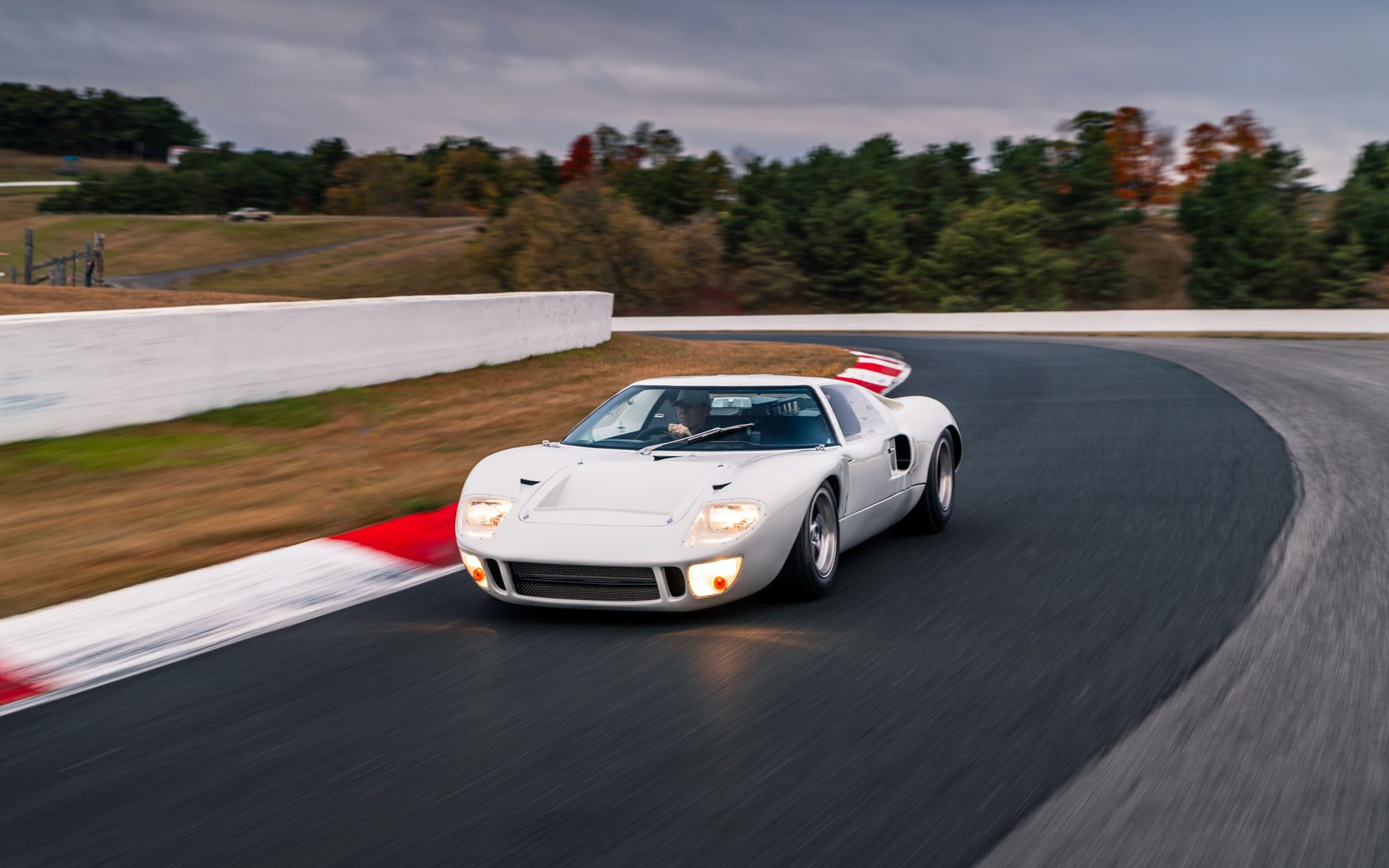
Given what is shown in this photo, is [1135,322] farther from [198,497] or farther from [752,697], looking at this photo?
[752,697]

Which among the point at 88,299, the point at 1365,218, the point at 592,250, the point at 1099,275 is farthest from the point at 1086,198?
the point at 88,299

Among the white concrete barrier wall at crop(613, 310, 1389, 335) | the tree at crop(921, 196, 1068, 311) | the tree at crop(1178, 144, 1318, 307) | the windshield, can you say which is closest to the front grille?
the windshield

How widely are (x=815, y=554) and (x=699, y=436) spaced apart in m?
0.90

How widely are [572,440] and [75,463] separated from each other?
5139mm

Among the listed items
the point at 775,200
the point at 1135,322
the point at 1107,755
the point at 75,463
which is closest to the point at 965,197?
the point at 775,200

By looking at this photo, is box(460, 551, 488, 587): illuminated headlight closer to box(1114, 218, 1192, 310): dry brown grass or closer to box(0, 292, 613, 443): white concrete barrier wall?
box(0, 292, 613, 443): white concrete barrier wall

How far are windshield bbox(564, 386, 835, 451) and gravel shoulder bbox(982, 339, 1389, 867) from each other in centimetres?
224

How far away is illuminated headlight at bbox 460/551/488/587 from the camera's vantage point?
5641 mm

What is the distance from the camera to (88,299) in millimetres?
20172

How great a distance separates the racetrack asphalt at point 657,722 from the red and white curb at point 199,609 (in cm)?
25

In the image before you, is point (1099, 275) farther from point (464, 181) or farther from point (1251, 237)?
point (464, 181)

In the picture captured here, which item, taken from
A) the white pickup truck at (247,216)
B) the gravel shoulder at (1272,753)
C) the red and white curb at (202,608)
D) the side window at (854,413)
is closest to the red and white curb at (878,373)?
the side window at (854,413)

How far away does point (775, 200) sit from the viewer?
6662 cm

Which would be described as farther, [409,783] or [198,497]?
[198,497]
